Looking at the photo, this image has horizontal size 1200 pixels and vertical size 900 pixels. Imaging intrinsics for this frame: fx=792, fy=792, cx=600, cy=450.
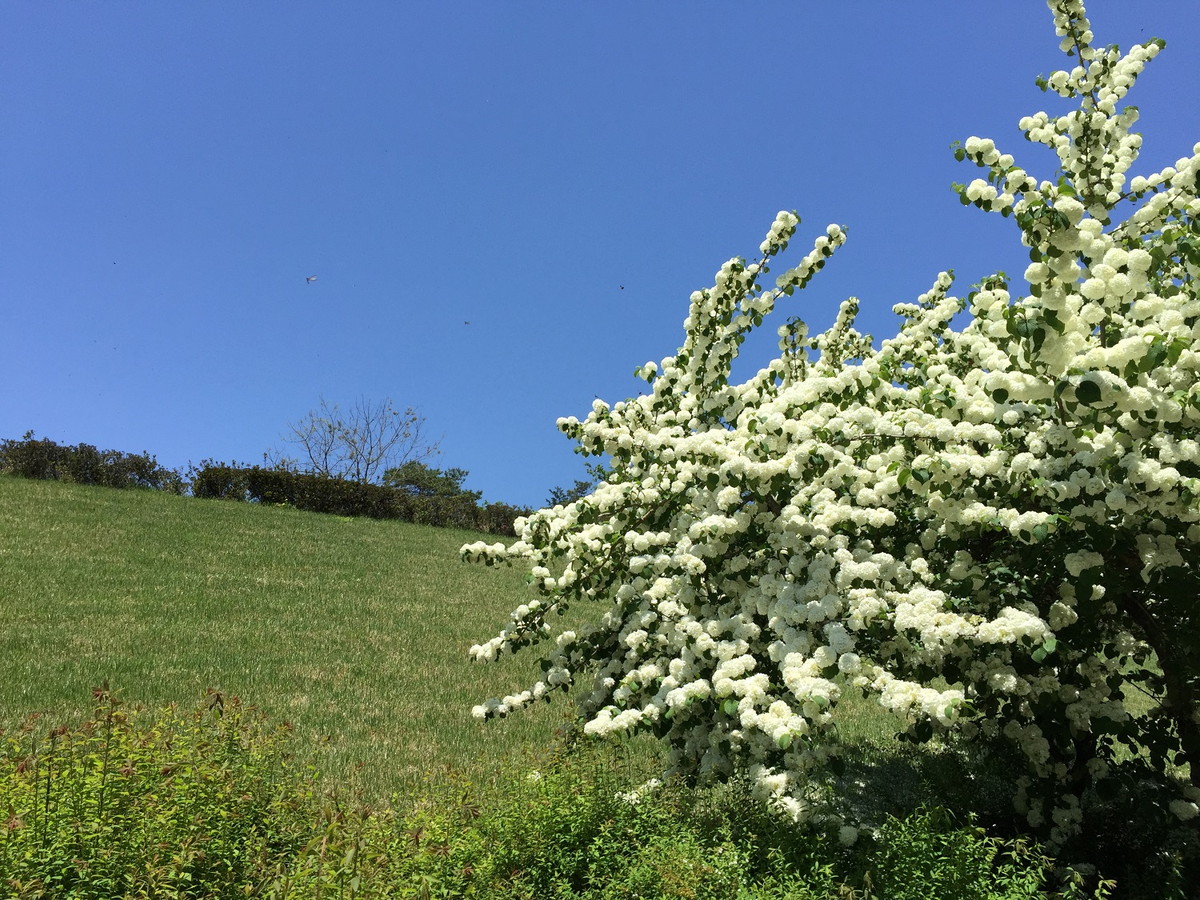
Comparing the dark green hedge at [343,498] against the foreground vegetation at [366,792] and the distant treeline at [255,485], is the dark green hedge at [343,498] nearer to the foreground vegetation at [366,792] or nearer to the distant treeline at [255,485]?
the distant treeline at [255,485]

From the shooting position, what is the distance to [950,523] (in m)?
4.41

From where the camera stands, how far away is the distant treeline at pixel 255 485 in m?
22.2

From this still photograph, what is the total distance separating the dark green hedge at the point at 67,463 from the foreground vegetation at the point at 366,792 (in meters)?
11.5

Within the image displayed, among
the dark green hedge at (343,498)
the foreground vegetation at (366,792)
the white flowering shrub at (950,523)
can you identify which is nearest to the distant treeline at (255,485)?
the dark green hedge at (343,498)

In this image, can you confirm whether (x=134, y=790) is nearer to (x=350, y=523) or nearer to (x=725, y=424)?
(x=725, y=424)

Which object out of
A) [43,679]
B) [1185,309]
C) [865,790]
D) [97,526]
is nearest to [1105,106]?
[1185,309]

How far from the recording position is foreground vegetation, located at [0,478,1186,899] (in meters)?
3.76

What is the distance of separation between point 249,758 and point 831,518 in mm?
3758

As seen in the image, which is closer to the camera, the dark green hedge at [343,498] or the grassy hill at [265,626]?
the grassy hill at [265,626]

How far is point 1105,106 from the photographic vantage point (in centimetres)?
534

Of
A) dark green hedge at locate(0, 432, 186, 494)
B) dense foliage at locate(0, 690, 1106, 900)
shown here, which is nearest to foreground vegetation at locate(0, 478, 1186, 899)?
dense foliage at locate(0, 690, 1106, 900)

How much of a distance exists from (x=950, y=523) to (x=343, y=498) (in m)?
23.8

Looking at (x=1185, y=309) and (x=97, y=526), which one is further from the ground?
(x=1185, y=309)

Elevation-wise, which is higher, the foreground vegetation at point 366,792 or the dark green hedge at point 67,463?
the dark green hedge at point 67,463
